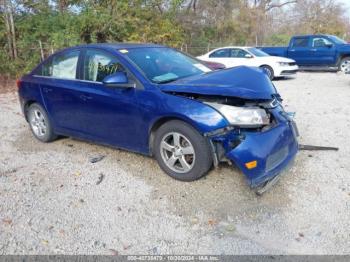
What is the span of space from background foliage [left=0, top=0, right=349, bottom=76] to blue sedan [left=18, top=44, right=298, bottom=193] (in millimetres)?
9438

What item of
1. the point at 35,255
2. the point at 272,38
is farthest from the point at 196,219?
the point at 272,38

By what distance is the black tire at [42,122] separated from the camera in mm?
5520

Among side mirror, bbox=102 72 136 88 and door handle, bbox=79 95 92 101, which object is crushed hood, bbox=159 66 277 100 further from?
door handle, bbox=79 95 92 101

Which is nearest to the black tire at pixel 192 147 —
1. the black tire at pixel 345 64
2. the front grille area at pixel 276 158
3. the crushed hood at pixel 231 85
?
the crushed hood at pixel 231 85

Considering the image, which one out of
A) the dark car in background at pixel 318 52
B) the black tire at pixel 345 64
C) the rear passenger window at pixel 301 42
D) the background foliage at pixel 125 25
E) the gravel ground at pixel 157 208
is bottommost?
the gravel ground at pixel 157 208

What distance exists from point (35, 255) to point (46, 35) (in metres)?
12.8

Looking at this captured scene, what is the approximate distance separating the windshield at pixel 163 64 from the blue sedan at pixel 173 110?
14 mm

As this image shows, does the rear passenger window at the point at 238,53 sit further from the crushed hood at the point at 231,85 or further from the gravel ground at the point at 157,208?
the crushed hood at the point at 231,85

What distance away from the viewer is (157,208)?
3.55 meters

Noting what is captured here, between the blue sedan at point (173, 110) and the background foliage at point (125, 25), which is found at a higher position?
the background foliage at point (125, 25)

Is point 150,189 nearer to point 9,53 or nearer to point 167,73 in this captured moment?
point 167,73

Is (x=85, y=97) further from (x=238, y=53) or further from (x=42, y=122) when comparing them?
(x=238, y=53)

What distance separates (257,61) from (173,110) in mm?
10103

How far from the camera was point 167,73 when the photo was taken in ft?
14.5
